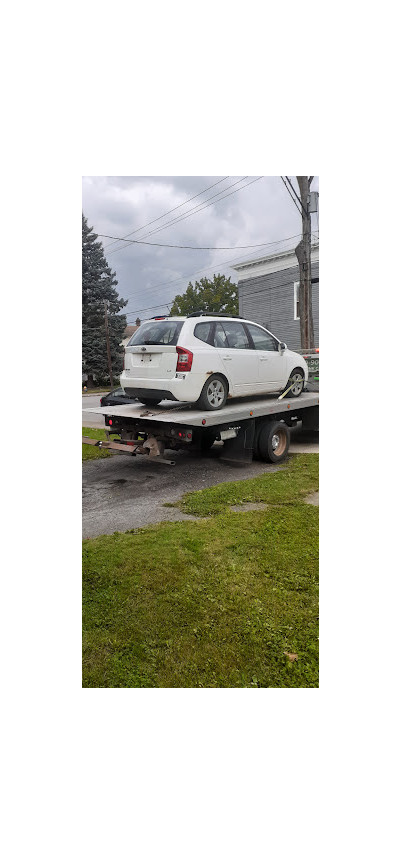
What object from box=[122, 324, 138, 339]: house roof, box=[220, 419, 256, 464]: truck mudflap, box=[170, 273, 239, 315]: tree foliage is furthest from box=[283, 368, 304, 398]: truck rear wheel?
box=[122, 324, 138, 339]: house roof

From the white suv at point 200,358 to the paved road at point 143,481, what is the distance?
371mm

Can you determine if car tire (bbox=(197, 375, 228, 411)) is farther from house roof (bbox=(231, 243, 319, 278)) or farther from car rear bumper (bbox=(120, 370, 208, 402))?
house roof (bbox=(231, 243, 319, 278))

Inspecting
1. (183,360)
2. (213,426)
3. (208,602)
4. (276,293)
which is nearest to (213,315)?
(183,360)

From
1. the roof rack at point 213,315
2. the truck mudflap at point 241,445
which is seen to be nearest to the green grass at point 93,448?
the truck mudflap at point 241,445

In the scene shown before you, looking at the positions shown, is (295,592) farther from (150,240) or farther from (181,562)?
(150,240)

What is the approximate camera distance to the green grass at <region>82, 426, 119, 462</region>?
2906 mm

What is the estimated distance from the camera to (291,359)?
352 centimetres

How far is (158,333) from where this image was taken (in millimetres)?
3125

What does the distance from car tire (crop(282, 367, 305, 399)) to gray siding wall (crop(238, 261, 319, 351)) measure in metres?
0.26

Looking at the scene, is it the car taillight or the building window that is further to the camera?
the car taillight

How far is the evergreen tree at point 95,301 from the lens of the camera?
2182mm

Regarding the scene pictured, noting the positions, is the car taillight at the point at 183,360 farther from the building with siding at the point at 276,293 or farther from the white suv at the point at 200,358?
the building with siding at the point at 276,293

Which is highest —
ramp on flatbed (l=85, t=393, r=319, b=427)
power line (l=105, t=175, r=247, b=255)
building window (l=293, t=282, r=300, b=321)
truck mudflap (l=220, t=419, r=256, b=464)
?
power line (l=105, t=175, r=247, b=255)
